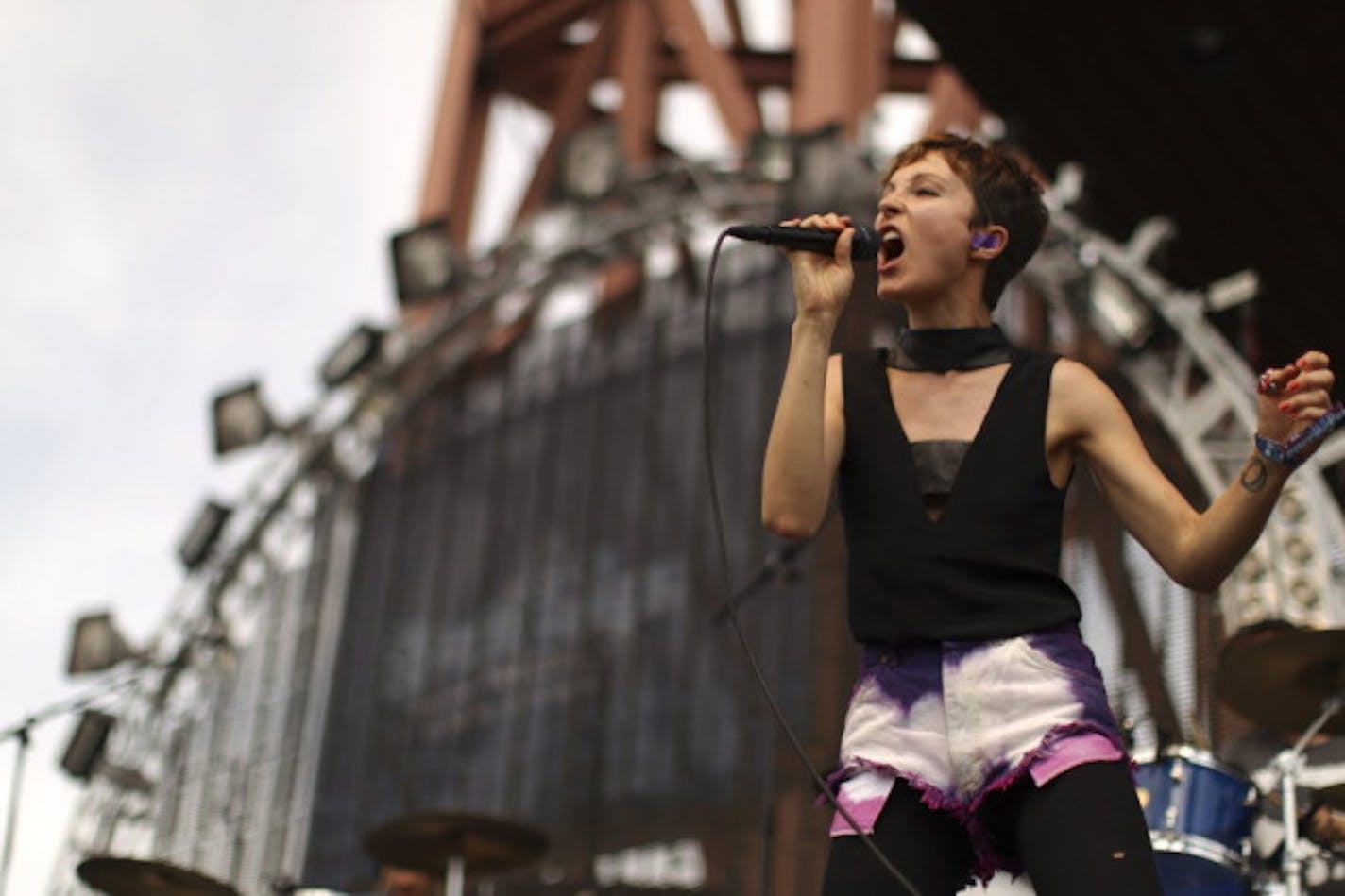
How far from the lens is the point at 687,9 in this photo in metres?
14.2

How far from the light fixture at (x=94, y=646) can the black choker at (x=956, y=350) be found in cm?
996

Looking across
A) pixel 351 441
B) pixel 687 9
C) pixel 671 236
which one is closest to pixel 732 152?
pixel 671 236

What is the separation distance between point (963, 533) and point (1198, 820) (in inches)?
117

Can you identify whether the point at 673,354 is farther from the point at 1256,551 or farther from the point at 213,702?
the point at 1256,551

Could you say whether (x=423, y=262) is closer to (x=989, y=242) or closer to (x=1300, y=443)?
(x=989, y=242)

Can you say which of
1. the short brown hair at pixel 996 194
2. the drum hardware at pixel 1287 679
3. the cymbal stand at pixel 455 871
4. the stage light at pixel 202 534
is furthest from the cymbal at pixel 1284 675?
the stage light at pixel 202 534

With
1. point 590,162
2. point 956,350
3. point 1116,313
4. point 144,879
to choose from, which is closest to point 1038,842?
point 956,350

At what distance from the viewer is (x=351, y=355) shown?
40.5 ft

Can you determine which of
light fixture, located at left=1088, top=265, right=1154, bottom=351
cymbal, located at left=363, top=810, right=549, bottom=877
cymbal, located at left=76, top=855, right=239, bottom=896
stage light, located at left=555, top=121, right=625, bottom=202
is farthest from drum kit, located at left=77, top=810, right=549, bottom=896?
stage light, located at left=555, top=121, right=625, bottom=202

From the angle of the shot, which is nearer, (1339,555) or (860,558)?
(860,558)

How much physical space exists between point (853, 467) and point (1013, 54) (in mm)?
9388

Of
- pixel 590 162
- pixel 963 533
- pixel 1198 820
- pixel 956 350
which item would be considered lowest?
pixel 1198 820

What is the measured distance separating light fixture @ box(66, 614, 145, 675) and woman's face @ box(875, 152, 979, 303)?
393 inches

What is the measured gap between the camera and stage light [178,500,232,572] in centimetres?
1220
